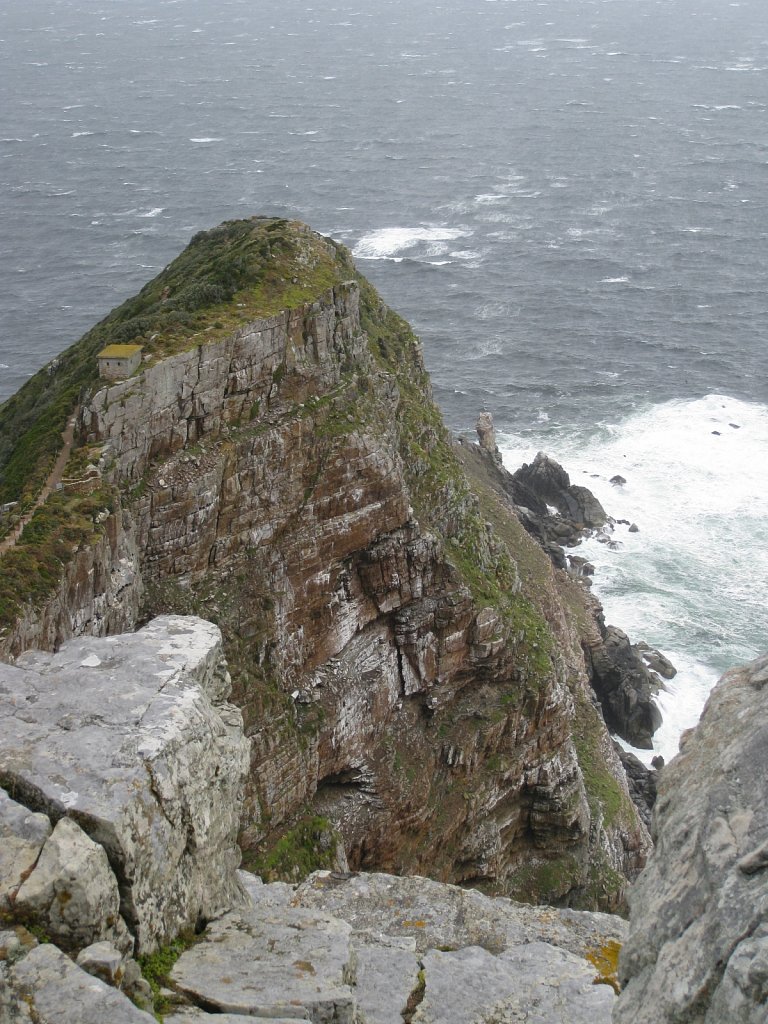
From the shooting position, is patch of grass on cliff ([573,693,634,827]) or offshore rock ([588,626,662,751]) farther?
offshore rock ([588,626,662,751])

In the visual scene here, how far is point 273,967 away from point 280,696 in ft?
90.9

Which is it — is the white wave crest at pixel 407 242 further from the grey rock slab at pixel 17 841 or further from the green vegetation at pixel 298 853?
the grey rock slab at pixel 17 841

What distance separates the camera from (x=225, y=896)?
21.8 meters

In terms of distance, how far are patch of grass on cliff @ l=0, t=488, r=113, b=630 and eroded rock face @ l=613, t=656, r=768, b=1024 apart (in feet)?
75.1

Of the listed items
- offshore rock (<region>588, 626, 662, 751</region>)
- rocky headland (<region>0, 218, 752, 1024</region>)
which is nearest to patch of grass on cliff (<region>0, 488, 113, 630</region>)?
rocky headland (<region>0, 218, 752, 1024</region>)

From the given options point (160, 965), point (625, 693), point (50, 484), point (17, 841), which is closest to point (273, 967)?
point (160, 965)

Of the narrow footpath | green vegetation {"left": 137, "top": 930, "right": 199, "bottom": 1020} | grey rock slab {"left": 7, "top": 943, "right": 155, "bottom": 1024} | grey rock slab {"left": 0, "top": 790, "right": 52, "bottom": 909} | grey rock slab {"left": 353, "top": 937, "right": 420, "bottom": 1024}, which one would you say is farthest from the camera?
the narrow footpath

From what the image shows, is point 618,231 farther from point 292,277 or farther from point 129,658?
point 129,658

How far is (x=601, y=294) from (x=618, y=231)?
28.2m

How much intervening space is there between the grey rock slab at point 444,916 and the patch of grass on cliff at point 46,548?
39.7 ft

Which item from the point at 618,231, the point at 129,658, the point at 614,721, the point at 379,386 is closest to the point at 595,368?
the point at 618,231

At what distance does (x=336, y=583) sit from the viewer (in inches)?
1951

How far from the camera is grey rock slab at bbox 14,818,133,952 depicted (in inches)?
654

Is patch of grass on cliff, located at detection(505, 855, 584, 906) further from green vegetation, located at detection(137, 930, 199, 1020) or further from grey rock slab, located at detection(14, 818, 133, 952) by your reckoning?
grey rock slab, located at detection(14, 818, 133, 952)
